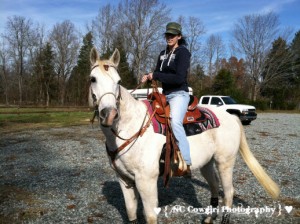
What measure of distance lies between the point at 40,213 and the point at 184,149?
281 cm

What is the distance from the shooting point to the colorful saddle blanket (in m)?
3.32

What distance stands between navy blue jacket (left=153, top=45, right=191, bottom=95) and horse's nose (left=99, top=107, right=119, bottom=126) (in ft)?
3.30

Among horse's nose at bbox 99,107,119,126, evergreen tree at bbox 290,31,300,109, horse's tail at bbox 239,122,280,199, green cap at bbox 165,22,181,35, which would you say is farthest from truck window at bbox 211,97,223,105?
evergreen tree at bbox 290,31,300,109

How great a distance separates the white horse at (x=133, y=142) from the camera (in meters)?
2.66

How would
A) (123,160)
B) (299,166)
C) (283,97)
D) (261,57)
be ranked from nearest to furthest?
(123,160) → (299,166) → (283,97) → (261,57)

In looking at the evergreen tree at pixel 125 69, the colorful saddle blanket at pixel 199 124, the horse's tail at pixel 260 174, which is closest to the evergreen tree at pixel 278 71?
the evergreen tree at pixel 125 69

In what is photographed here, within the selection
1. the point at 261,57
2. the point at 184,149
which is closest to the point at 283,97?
the point at 261,57

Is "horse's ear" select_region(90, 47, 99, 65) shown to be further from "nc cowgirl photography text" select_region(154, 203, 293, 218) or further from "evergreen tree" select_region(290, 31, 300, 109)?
"evergreen tree" select_region(290, 31, 300, 109)

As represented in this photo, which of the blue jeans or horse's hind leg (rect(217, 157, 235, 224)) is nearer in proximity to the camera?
the blue jeans

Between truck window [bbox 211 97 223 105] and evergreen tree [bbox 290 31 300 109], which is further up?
evergreen tree [bbox 290 31 300 109]

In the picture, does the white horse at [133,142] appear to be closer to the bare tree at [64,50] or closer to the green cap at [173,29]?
the green cap at [173,29]

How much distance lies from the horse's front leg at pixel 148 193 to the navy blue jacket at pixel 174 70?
1.20 metres

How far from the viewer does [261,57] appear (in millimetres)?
45250

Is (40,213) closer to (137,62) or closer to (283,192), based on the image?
(283,192)
